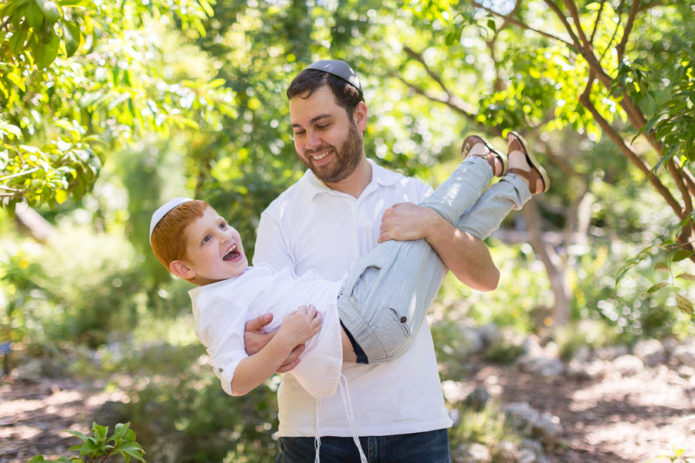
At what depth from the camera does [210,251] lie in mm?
1846

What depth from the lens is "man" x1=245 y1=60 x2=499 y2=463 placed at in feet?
5.91

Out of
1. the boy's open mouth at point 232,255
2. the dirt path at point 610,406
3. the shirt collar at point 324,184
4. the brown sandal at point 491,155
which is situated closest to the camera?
the boy's open mouth at point 232,255

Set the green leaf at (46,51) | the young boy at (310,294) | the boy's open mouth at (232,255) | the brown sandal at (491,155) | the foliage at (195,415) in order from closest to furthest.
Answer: the green leaf at (46,51), the young boy at (310,294), the boy's open mouth at (232,255), the brown sandal at (491,155), the foliage at (195,415)

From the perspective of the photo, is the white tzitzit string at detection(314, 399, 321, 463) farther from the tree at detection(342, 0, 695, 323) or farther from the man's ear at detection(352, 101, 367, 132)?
the tree at detection(342, 0, 695, 323)

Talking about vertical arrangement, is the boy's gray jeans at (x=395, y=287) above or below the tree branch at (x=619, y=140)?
below

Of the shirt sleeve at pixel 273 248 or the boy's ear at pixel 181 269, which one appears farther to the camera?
the shirt sleeve at pixel 273 248

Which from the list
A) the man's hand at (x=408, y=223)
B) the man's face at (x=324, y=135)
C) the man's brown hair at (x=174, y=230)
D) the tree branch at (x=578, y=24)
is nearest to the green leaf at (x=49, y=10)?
the man's brown hair at (x=174, y=230)

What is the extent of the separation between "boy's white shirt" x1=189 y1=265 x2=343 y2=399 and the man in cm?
6

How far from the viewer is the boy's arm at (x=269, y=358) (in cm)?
159

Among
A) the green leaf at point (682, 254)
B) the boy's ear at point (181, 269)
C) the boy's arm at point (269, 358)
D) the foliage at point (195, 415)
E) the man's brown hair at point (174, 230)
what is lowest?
the foliage at point (195, 415)

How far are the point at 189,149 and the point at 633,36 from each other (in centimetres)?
399

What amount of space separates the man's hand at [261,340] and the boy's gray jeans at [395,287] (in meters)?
0.18

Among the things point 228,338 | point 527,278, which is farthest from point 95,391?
point 527,278

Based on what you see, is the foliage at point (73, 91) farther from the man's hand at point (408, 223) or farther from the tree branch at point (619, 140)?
the tree branch at point (619, 140)
